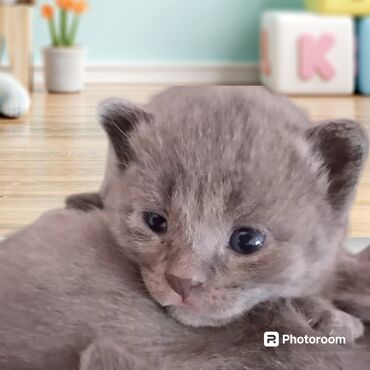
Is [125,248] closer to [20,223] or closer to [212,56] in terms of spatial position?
[20,223]

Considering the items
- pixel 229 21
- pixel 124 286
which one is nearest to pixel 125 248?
pixel 124 286

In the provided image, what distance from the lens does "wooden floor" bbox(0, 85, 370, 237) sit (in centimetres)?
52

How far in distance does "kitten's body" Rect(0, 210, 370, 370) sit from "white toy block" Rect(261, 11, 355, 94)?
0.59 ft

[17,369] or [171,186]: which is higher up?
[171,186]

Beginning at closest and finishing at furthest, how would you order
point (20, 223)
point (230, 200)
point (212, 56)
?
point (230, 200) < point (20, 223) < point (212, 56)

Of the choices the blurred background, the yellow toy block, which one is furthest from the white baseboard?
the yellow toy block

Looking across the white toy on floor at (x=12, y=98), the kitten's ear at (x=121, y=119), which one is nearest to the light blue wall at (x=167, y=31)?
the white toy on floor at (x=12, y=98)

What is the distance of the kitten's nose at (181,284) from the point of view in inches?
16.5

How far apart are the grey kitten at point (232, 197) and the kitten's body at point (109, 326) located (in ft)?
0.04

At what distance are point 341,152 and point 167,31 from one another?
518 millimetres

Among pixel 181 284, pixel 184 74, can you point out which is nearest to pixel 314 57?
pixel 184 74

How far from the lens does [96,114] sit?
477 mm

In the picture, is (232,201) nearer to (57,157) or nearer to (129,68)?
(57,157)

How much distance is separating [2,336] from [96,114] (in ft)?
0.46
